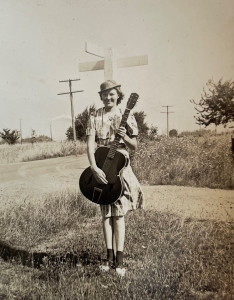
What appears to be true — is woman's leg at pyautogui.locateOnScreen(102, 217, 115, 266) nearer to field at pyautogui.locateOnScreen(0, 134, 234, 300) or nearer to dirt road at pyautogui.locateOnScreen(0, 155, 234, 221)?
field at pyautogui.locateOnScreen(0, 134, 234, 300)

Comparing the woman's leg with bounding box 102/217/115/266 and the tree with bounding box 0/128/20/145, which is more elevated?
the tree with bounding box 0/128/20/145

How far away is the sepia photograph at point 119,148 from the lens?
2377 mm

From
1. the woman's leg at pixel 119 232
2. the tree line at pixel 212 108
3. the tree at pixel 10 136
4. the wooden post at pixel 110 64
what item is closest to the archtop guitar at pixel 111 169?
the woman's leg at pixel 119 232

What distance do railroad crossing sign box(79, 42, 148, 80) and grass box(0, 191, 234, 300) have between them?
3.44 feet

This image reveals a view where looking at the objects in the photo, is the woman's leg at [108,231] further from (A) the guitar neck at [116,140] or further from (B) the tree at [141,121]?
(B) the tree at [141,121]

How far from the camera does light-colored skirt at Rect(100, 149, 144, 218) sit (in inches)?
94.0

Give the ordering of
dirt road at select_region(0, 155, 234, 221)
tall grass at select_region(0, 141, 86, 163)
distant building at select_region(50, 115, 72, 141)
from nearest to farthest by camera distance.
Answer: dirt road at select_region(0, 155, 234, 221), distant building at select_region(50, 115, 72, 141), tall grass at select_region(0, 141, 86, 163)

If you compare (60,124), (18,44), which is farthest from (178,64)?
(18,44)

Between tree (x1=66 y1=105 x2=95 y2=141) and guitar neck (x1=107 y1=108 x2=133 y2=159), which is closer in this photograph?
guitar neck (x1=107 y1=108 x2=133 y2=159)

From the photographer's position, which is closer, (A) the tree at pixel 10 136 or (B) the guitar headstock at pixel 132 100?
(B) the guitar headstock at pixel 132 100

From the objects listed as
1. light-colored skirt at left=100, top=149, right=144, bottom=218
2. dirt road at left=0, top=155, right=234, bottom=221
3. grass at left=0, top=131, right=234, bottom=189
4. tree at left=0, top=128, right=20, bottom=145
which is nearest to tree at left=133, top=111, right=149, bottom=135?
grass at left=0, top=131, right=234, bottom=189

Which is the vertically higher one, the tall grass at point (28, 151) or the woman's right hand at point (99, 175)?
the tall grass at point (28, 151)

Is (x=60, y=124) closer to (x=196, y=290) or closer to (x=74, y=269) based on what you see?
(x=74, y=269)

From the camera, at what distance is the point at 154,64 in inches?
104
